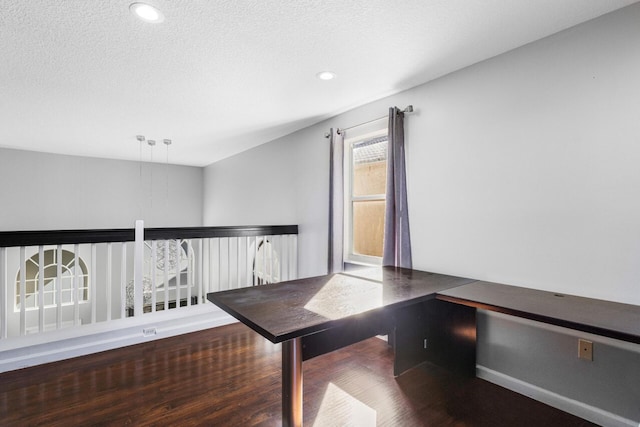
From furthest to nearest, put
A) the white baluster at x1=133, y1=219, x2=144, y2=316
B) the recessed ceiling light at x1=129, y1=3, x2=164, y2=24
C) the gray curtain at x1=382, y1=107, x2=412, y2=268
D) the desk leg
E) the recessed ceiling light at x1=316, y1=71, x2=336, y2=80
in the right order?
1. the white baluster at x1=133, y1=219, x2=144, y2=316
2. the gray curtain at x1=382, y1=107, x2=412, y2=268
3. the recessed ceiling light at x1=316, y1=71, x2=336, y2=80
4. the recessed ceiling light at x1=129, y1=3, x2=164, y2=24
5. the desk leg

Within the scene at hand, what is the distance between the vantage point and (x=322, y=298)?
6.40 ft

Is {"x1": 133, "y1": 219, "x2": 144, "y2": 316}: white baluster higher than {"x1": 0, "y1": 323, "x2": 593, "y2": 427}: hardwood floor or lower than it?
higher

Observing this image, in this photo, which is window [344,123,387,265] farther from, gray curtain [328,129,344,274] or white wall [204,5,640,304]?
white wall [204,5,640,304]

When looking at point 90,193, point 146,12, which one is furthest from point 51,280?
point 146,12

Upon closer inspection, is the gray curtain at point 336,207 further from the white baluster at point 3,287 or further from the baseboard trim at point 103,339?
the white baluster at point 3,287

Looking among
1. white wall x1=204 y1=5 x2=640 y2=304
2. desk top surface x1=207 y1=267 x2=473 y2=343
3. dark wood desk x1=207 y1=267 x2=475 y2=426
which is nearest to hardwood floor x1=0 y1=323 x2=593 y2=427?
dark wood desk x1=207 y1=267 x2=475 y2=426

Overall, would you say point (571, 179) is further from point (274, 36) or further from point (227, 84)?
point (227, 84)

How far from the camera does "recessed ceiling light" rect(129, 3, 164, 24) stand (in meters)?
1.70

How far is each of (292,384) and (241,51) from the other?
7.01ft

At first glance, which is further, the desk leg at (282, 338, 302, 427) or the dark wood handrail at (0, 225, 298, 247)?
the dark wood handrail at (0, 225, 298, 247)

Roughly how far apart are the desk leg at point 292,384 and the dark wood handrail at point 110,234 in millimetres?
2239

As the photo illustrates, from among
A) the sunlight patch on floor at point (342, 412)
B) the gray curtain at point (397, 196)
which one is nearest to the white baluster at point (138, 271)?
the sunlight patch on floor at point (342, 412)

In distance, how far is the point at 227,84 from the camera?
2738 millimetres

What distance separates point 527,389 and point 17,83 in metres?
4.69
